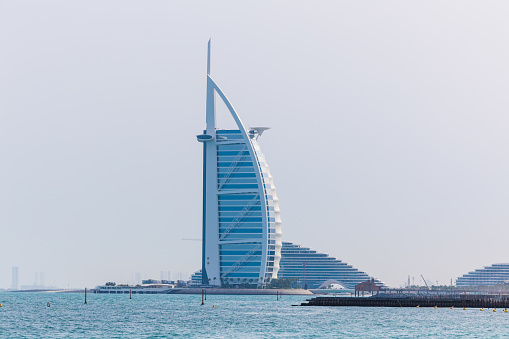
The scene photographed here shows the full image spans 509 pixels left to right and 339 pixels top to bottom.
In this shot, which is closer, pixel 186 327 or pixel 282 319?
pixel 186 327

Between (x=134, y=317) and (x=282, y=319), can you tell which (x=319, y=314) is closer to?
(x=282, y=319)

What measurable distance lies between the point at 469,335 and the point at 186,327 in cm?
3670

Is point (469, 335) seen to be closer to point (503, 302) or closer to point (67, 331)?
point (67, 331)

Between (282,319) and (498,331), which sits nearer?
(498,331)

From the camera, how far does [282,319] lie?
506 ft

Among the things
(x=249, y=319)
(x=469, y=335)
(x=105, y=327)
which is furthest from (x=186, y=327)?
(x=469, y=335)

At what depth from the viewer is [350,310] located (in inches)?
7264

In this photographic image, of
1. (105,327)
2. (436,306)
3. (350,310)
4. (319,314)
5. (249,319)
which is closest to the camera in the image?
(105,327)

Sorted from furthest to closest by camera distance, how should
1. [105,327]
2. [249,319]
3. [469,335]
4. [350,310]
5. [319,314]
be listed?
[350,310] → [319,314] → [249,319] → [105,327] → [469,335]

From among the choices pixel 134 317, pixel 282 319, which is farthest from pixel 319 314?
pixel 134 317

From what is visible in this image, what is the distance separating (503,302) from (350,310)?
31075 mm

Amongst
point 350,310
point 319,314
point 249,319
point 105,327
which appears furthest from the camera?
point 350,310

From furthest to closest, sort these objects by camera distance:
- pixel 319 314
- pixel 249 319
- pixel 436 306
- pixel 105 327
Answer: pixel 436 306
pixel 319 314
pixel 249 319
pixel 105 327

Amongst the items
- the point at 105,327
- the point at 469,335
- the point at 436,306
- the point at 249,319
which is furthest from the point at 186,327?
the point at 436,306
